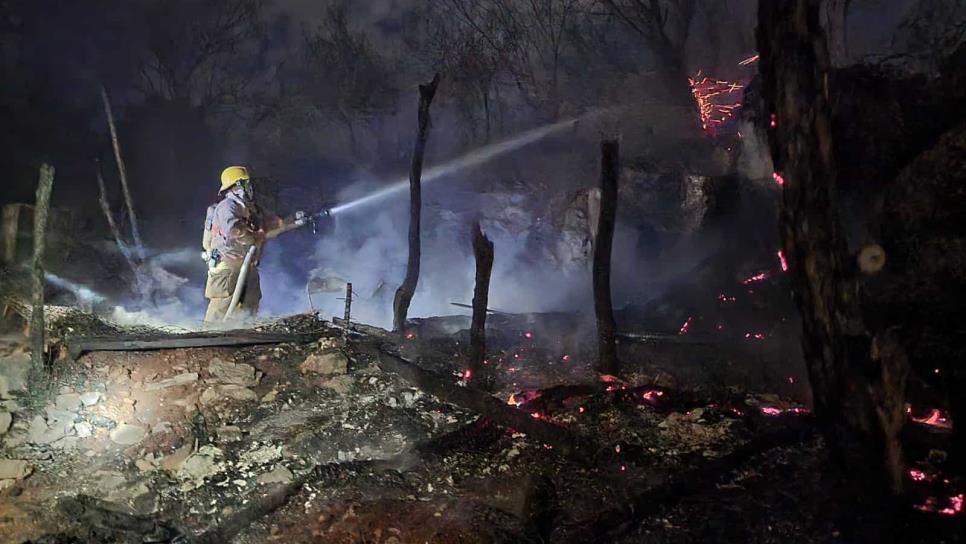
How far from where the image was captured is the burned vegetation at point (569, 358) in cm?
486

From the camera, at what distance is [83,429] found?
18.4 feet

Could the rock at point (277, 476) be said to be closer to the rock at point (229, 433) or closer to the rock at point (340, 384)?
the rock at point (229, 433)

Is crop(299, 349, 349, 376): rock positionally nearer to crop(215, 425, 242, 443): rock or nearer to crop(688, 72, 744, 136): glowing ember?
Result: crop(215, 425, 242, 443): rock

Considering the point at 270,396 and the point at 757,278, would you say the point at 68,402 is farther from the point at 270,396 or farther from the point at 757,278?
the point at 757,278

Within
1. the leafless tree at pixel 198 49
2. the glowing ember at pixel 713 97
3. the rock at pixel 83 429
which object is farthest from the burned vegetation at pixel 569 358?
the leafless tree at pixel 198 49

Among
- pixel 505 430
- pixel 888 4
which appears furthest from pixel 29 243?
pixel 888 4

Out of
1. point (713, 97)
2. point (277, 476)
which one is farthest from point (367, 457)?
point (713, 97)

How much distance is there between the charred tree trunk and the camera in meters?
5.38

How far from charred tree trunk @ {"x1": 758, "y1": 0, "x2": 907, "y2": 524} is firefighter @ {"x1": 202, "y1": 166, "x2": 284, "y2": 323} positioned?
254 inches

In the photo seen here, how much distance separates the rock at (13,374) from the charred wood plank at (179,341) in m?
0.39

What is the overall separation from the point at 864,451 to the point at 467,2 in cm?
2129

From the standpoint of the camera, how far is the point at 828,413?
5.69 m

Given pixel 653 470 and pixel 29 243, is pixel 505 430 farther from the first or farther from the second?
pixel 29 243

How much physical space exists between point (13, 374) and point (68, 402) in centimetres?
62
